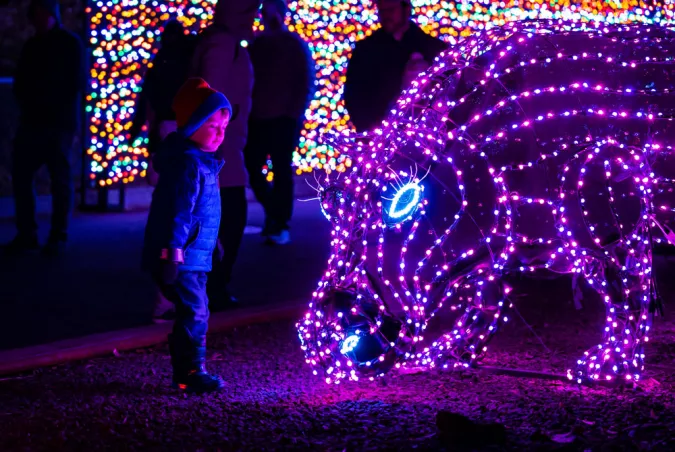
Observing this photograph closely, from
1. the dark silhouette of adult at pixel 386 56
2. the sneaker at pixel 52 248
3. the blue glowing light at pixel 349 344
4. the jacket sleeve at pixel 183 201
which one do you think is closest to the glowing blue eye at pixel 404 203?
the blue glowing light at pixel 349 344

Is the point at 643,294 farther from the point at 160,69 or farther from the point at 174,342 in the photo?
the point at 160,69

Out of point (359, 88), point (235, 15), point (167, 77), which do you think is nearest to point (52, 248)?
point (167, 77)

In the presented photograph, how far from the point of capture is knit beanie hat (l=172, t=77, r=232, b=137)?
563 cm

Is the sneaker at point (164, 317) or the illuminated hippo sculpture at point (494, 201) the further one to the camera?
the sneaker at point (164, 317)

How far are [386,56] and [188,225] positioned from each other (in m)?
3.45

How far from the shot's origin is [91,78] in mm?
12555

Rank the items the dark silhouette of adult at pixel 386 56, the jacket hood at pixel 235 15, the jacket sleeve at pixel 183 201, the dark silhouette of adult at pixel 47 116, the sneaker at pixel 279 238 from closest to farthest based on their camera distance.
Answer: the jacket sleeve at pixel 183 201 < the jacket hood at pixel 235 15 < the dark silhouette of adult at pixel 386 56 < the dark silhouette of adult at pixel 47 116 < the sneaker at pixel 279 238

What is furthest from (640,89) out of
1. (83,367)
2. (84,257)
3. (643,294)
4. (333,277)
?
(84,257)

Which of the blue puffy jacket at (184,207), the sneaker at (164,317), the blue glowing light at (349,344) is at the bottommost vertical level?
the sneaker at (164,317)

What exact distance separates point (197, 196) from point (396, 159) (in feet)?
3.15

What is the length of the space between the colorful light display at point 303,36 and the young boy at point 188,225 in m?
6.05

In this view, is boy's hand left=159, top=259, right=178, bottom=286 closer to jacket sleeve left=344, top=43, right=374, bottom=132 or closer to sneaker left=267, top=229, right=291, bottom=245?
jacket sleeve left=344, top=43, right=374, bottom=132

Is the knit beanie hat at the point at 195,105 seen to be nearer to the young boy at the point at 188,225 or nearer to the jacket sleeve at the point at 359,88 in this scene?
the young boy at the point at 188,225

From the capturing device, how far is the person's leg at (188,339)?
5543 mm
